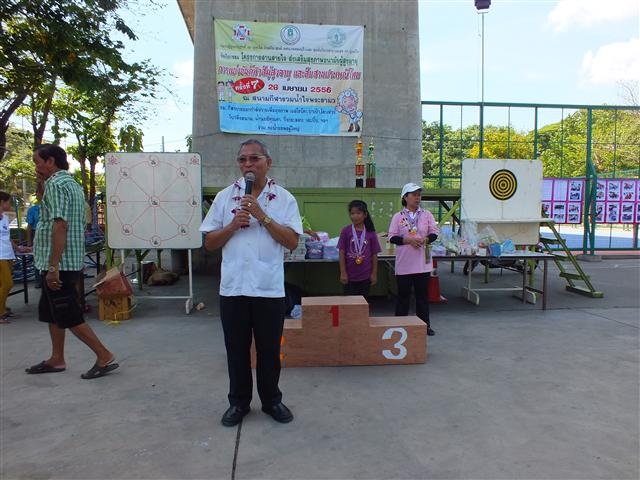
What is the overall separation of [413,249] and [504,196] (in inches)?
111

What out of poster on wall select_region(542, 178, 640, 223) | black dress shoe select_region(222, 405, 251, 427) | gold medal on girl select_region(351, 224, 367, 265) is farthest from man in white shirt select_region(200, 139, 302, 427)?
poster on wall select_region(542, 178, 640, 223)

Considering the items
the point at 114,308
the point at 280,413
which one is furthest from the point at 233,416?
the point at 114,308

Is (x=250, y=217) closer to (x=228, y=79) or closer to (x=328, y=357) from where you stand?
(x=328, y=357)

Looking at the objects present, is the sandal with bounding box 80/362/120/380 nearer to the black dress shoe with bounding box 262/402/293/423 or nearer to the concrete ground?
the concrete ground

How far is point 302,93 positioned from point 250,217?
22.7 ft

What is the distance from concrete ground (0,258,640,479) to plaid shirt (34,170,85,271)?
1.03 meters

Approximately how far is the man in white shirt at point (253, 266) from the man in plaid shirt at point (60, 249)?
155 cm

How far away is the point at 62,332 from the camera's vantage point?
3.97 m

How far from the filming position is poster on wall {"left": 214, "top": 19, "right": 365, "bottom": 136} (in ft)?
29.4

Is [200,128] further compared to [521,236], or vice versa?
[200,128]

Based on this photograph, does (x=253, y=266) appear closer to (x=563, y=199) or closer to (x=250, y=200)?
(x=250, y=200)

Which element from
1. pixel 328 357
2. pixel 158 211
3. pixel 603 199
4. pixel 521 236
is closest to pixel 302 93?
pixel 158 211

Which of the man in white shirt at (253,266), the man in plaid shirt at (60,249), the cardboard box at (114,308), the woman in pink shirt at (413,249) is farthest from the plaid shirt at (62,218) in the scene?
the woman in pink shirt at (413,249)

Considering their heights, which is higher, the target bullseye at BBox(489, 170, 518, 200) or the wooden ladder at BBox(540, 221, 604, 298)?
the target bullseye at BBox(489, 170, 518, 200)
